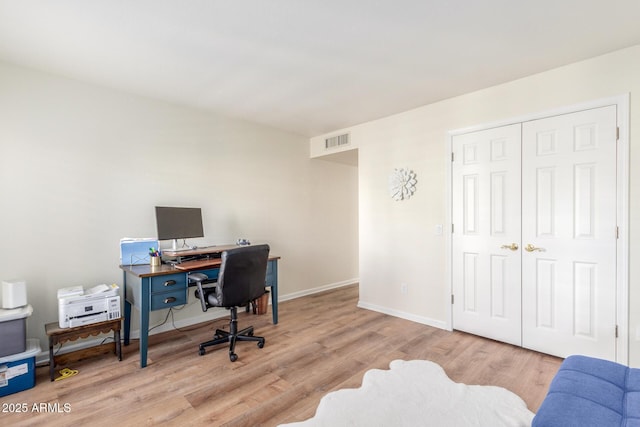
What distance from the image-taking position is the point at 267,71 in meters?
2.73

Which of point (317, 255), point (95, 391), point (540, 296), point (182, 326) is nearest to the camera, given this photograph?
point (95, 391)

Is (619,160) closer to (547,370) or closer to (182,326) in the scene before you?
(547,370)

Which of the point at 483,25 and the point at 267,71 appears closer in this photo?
the point at 483,25

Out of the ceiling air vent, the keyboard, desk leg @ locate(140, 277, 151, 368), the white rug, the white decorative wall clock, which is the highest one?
the ceiling air vent

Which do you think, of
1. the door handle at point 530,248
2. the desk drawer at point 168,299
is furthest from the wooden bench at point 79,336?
the door handle at point 530,248

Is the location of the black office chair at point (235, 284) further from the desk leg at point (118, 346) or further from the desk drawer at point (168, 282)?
the desk leg at point (118, 346)

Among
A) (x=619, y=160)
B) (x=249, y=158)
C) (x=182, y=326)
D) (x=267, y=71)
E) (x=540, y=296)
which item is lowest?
(x=182, y=326)

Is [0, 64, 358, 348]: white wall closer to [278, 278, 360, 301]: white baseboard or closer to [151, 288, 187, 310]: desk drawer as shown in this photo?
[278, 278, 360, 301]: white baseboard

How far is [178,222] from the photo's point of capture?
3.33 m

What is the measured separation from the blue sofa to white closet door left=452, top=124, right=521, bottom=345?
4.86 ft

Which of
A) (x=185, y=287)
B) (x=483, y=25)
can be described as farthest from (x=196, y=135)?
(x=483, y=25)

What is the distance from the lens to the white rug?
6.11 feet

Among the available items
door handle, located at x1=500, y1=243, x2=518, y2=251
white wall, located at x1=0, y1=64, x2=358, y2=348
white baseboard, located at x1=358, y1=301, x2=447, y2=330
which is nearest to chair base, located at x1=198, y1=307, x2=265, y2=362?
white wall, located at x1=0, y1=64, x2=358, y2=348

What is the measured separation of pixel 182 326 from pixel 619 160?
4.47 m
